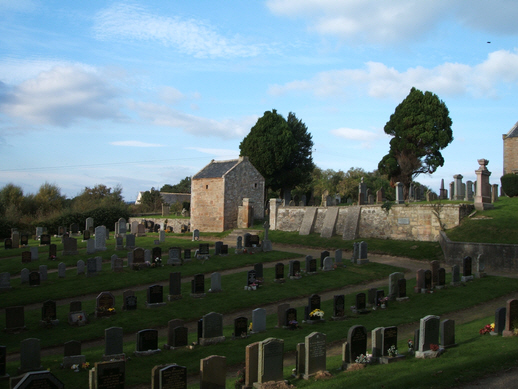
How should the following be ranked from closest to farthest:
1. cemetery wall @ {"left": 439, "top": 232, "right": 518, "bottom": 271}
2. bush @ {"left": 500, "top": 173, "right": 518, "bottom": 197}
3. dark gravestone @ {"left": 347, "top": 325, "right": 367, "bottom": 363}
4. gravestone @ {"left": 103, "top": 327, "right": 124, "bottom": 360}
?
dark gravestone @ {"left": 347, "top": 325, "right": 367, "bottom": 363}, gravestone @ {"left": 103, "top": 327, "right": 124, "bottom": 360}, cemetery wall @ {"left": 439, "top": 232, "right": 518, "bottom": 271}, bush @ {"left": 500, "top": 173, "right": 518, "bottom": 197}

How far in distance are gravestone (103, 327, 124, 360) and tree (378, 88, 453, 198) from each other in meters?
35.4

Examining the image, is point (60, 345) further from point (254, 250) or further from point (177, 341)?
point (254, 250)

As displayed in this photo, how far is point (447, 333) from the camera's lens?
10227mm

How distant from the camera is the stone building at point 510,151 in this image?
4388 cm

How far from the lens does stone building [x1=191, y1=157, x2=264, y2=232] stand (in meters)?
37.1

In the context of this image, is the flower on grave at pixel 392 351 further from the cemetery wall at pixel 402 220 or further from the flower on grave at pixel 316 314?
the cemetery wall at pixel 402 220

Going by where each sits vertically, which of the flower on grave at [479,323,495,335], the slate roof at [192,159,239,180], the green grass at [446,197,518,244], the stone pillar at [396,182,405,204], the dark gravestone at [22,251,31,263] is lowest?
the flower on grave at [479,323,495,335]

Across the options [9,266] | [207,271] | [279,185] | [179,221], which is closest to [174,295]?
[207,271]

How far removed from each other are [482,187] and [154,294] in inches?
784

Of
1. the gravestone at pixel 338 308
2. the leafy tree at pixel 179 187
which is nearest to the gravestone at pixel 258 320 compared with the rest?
the gravestone at pixel 338 308

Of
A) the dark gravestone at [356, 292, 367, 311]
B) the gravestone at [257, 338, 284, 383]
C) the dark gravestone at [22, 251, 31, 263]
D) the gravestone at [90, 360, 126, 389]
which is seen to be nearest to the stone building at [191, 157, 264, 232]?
the dark gravestone at [22, 251, 31, 263]

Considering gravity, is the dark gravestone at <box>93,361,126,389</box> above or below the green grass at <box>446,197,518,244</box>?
below

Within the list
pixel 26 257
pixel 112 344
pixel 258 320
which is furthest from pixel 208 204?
pixel 112 344

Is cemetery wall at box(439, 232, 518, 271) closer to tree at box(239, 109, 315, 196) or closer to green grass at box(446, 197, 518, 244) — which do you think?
green grass at box(446, 197, 518, 244)
